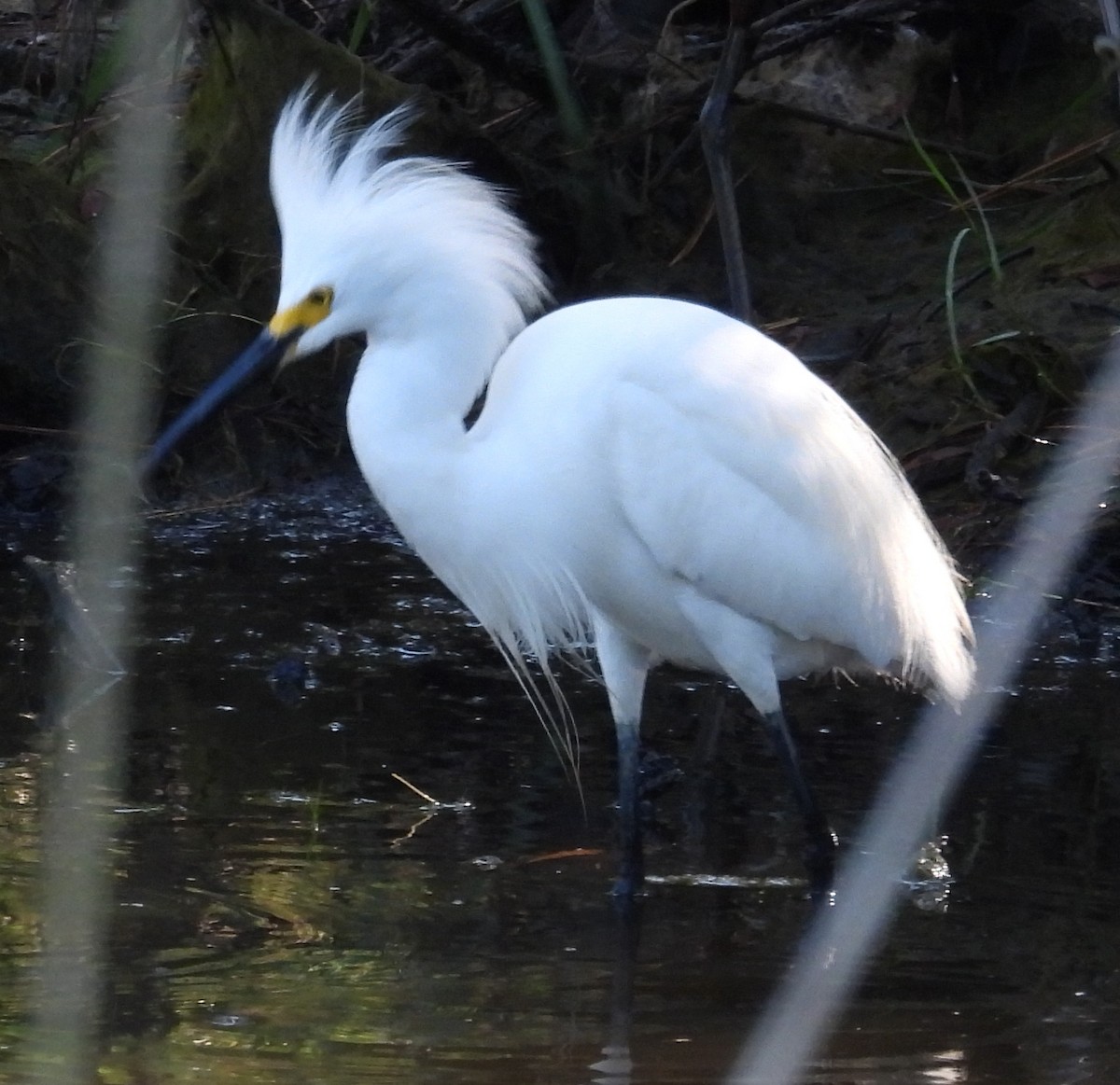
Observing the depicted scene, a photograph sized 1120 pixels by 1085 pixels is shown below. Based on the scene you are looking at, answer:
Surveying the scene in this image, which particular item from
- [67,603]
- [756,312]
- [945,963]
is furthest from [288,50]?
[945,963]

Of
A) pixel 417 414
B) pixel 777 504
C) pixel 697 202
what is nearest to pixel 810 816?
pixel 777 504

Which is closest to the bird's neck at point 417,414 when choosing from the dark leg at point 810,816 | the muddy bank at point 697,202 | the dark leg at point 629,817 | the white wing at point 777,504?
the white wing at point 777,504

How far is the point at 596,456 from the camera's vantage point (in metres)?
3.25

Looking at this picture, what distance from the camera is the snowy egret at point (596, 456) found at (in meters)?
3.11

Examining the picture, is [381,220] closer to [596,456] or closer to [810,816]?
[596,456]

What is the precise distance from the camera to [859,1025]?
2629 mm

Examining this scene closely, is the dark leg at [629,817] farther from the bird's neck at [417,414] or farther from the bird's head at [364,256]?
the bird's head at [364,256]

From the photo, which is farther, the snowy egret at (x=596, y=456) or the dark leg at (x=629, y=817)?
the dark leg at (x=629, y=817)

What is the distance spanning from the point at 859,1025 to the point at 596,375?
4.20 ft

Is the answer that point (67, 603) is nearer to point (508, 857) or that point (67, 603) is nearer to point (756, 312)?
point (508, 857)

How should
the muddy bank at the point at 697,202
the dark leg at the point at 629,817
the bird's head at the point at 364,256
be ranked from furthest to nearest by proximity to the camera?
the muddy bank at the point at 697,202
the dark leg at the point at 629,817
the bird's head at the point at 364,256

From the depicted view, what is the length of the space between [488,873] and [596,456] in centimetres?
81

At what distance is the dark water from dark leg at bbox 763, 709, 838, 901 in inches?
3.0

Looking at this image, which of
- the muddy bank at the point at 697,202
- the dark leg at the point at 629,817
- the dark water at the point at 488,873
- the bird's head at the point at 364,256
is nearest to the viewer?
the dark water at the point at 488,873
